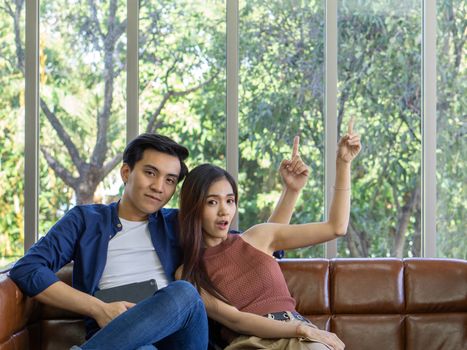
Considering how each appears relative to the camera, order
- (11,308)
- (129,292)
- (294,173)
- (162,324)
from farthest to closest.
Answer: (294,173) → (129,292) → (11,308) → (162,324)

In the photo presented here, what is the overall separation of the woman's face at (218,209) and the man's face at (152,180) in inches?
6.6

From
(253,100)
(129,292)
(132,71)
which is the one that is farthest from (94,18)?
(129,292)

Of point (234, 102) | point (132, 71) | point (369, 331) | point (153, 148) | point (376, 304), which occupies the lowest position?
point (369, 331)

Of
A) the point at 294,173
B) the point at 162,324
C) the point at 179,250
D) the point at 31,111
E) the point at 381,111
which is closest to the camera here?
the point at 162,324

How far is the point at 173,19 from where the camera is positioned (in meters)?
3.76

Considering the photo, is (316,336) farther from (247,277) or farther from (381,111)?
(381,111)

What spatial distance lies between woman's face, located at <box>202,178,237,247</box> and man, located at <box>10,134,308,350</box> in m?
0.17

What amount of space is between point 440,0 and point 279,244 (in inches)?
66.3

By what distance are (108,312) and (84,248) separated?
304 mm

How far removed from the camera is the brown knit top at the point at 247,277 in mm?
2775

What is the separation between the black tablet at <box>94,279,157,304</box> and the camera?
2.75 m

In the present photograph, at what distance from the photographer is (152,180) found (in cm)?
282

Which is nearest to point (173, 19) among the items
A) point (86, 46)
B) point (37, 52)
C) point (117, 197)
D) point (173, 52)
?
point (173, 52)

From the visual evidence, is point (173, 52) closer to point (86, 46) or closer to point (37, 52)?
point (86, 46)
